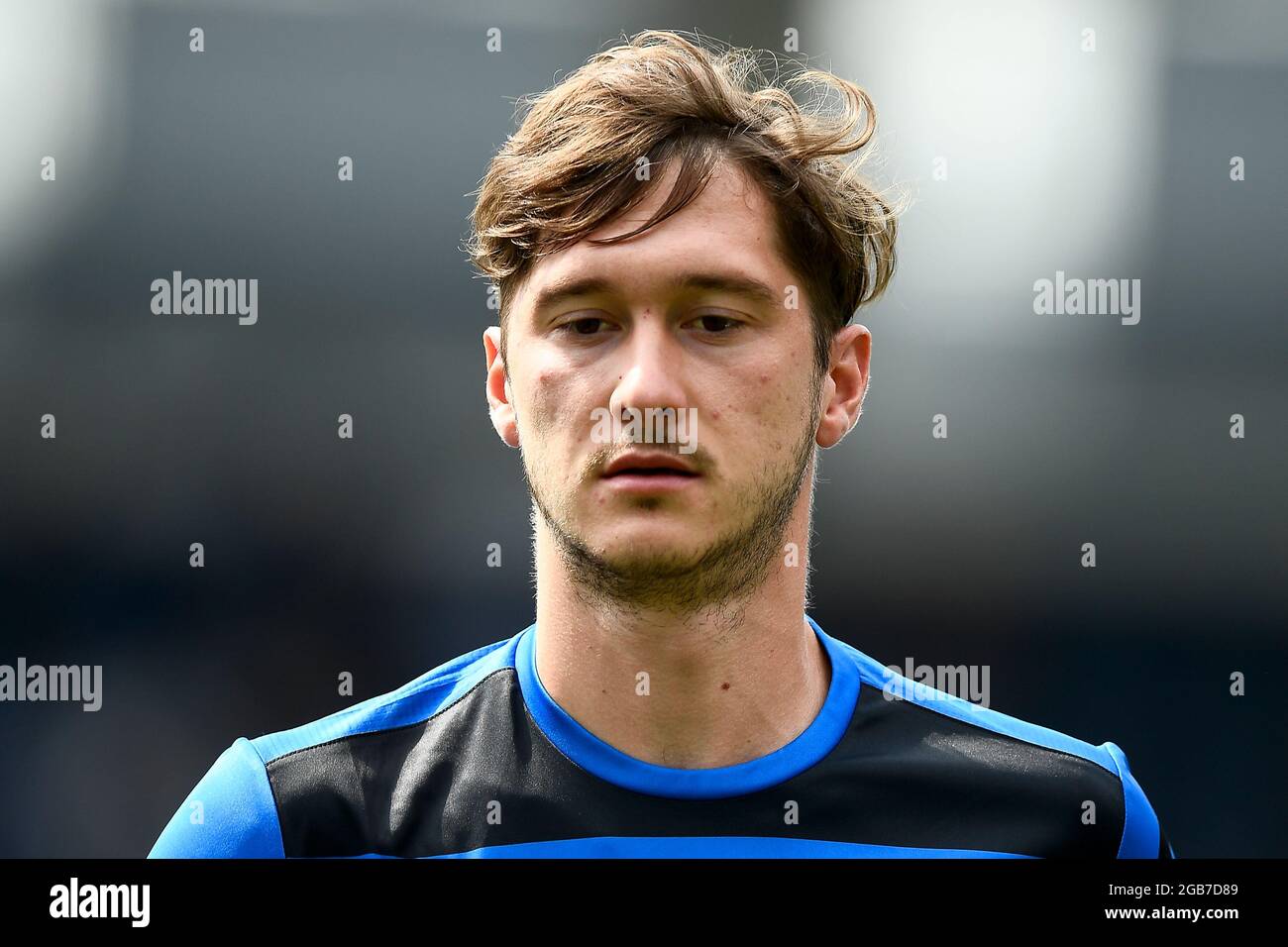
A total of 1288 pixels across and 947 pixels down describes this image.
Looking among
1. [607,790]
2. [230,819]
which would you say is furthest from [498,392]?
[230,819]

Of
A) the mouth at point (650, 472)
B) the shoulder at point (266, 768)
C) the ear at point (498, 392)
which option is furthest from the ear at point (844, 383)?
the shoulder at point (266, 768)

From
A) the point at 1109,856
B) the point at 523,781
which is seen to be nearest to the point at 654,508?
the point at 523,781

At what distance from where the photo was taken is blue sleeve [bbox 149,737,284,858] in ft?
8.53

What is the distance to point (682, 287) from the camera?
256 centimetres

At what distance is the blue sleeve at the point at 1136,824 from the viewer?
2.86m

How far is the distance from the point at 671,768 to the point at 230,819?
3.50ft

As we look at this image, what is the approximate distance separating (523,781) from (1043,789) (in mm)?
1335

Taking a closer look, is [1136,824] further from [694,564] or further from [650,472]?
Answer: [650,472]

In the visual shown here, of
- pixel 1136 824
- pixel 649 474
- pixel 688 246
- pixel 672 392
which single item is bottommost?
pixel 1136 824

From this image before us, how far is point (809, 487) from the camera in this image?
9.38 ft

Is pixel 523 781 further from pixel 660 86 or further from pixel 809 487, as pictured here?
pixel 660 86

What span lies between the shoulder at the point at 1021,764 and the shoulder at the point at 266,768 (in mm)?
1036

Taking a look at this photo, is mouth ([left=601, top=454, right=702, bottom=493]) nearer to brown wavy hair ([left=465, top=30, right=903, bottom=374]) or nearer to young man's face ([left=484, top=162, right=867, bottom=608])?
young man's face ([left=484, top=162, right=867, bottom=608])

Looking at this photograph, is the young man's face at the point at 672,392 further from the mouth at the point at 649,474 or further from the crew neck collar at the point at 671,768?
the crew neck collar at the point at 671,768
